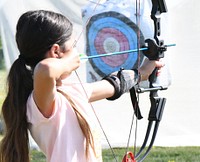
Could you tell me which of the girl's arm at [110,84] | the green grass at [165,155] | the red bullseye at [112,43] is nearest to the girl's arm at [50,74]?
the girl's arm at [110,84]

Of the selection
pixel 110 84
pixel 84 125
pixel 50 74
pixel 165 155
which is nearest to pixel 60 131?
pixel 84 125

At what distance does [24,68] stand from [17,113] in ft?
0.38

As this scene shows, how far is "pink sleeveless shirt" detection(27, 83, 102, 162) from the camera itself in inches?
A: 57.3

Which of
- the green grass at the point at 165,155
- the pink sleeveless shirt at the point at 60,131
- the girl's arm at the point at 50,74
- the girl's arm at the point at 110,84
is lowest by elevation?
the green grass at the point at 165,155

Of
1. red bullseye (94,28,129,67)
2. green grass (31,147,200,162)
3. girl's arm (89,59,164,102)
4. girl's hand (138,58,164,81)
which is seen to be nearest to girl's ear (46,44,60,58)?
girl's arm (89,59,164,102)

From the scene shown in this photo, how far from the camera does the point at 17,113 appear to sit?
1.49 metres

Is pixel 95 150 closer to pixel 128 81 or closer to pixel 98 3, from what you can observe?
pixel 128 81

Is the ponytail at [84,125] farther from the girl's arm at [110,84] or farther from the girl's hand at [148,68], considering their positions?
the girl's hand at [148,68]

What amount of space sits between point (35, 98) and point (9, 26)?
2.33 metres

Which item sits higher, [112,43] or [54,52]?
[54,52]

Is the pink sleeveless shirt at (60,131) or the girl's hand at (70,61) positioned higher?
the girl's hand at (70,61)

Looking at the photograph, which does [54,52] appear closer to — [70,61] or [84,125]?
[70,61]

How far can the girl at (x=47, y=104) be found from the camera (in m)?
1.45

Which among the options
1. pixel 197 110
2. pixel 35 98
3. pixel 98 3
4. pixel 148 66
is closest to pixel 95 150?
pixel 35 98
